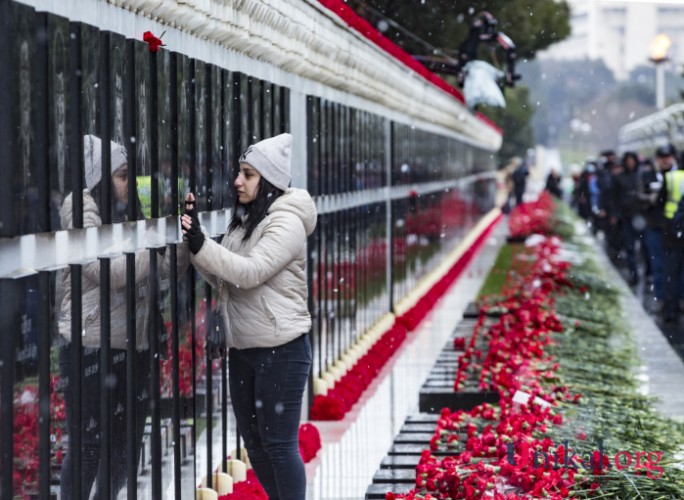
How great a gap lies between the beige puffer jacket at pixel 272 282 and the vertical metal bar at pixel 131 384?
0.45m

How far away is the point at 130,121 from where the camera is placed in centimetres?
468

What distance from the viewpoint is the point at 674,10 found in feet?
125

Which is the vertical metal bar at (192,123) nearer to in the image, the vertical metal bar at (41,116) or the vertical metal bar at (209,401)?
the vertical metal bar at (209,401)

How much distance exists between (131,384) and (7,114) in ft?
4.50

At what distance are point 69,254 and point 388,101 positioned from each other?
9113 mm

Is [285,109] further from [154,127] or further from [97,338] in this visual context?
[97,338]

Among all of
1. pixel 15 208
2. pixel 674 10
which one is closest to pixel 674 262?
pixel 15 208


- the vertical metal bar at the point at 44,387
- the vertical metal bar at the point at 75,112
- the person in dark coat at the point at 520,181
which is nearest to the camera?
the vertical metal bar at the point at 44,387

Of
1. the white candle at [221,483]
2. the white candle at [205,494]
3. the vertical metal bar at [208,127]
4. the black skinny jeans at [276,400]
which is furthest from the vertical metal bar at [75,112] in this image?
the white candle at [221,483]

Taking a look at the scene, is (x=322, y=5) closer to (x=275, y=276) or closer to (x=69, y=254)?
(x=275, y=276)

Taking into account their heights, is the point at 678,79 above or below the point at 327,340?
above

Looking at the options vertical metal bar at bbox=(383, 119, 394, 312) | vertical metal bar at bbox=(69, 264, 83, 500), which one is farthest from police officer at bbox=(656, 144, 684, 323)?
vertical metal bar at bbox=(69, 264, 83, 500)

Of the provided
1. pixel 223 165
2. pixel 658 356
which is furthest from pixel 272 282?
pixel 658 356

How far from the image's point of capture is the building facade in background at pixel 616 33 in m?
25.0
